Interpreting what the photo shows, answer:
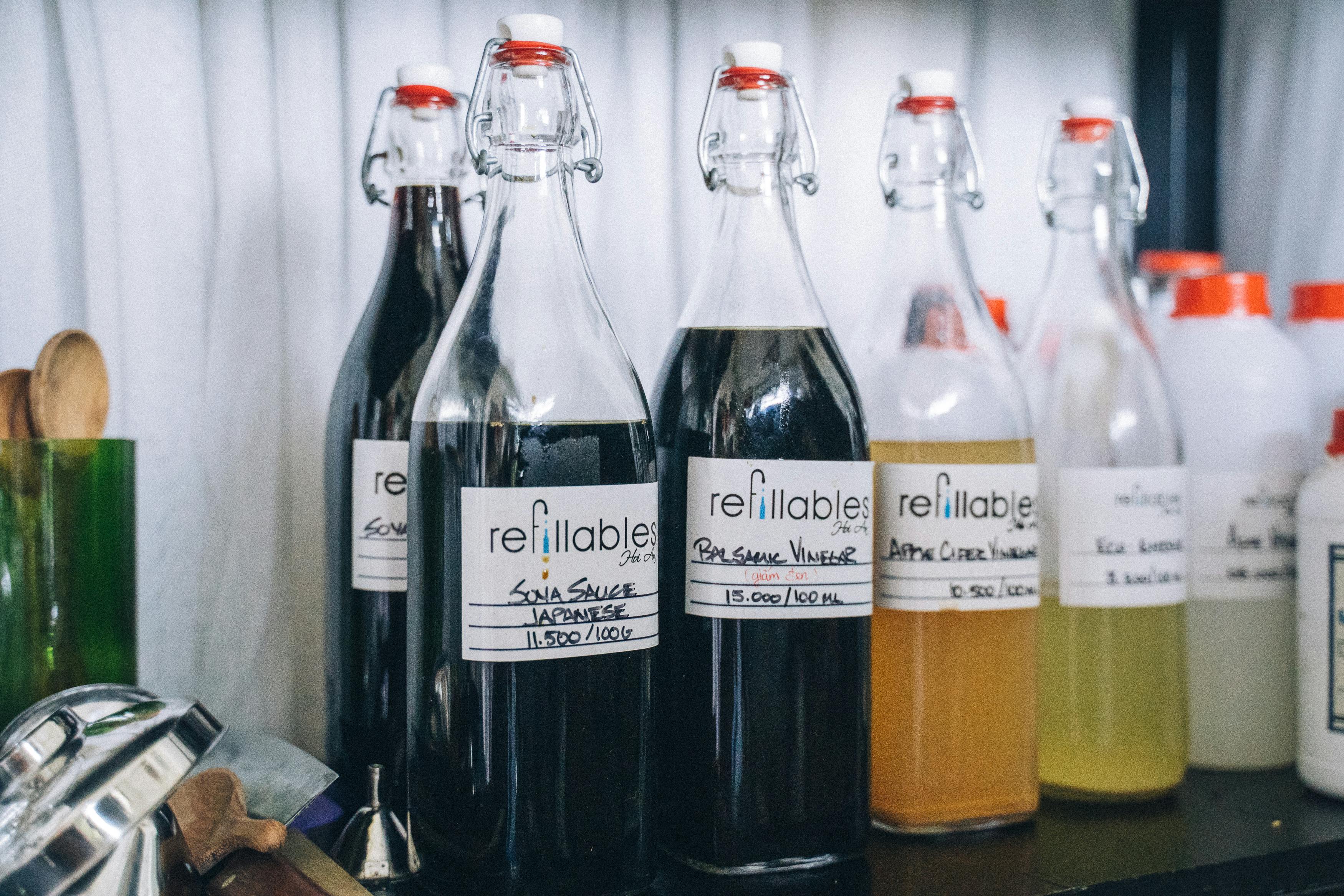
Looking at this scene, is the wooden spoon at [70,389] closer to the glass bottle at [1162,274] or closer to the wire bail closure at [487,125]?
the wire bail closure at [487,125]

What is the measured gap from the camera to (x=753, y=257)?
54cm

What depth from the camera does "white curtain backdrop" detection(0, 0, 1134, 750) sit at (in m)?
0.62

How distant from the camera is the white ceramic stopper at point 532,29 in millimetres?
472

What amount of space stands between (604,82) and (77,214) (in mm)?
349

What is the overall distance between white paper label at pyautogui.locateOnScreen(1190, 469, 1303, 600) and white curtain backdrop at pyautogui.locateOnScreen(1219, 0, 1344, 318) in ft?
0.96

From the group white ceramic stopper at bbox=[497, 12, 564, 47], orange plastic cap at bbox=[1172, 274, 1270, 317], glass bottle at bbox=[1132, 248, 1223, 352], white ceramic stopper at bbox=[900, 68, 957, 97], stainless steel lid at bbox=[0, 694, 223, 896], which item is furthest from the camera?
glass bottle at bbox=[1132, 248, 1223, 352]

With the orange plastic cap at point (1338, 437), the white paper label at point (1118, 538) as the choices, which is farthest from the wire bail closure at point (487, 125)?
the orange plastic cap at point (1338, 437)

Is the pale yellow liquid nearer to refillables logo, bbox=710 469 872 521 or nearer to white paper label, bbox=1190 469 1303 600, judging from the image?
white paper label, bbox=1190 469 1303 600

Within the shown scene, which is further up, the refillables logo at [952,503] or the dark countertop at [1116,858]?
the refillables logo at [952,503]

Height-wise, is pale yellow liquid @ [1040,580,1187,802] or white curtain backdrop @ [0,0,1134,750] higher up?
white curtain backdrop @ [0,0,1134,750]

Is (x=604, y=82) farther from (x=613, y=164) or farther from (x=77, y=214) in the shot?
(x=77, y=214)

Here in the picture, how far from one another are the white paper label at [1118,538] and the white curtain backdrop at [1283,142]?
1.29 feet

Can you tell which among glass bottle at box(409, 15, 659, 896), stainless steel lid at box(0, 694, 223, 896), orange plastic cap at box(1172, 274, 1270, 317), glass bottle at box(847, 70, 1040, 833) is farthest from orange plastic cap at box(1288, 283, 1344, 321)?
stainless steel lid at box(0, 694, 223, 896)

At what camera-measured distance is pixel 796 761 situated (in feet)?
1.61
